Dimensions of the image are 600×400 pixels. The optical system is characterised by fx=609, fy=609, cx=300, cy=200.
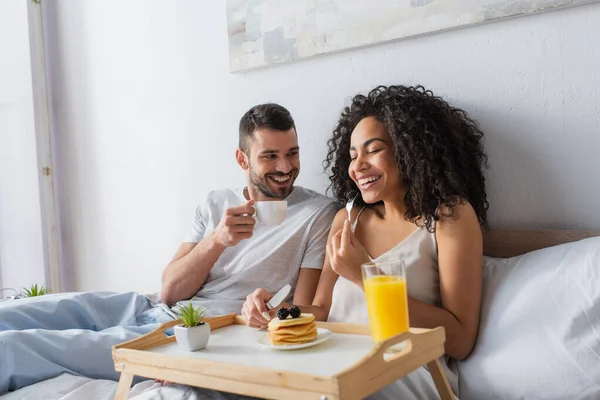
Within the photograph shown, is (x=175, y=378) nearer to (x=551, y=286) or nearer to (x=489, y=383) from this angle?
(x=489, y=383)

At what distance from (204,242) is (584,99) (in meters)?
1.15

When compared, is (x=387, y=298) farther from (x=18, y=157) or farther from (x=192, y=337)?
(x=18, y=157)

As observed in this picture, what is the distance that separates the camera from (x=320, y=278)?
176 centimetres

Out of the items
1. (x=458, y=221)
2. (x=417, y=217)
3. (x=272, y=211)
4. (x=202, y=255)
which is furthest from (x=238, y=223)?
(x=458, y=221)

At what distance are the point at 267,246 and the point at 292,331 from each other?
0.75m

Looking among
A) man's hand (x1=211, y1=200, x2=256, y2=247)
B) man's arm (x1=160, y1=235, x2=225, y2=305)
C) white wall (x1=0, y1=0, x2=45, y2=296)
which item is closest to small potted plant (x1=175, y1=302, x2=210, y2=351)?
man's hand (x1=211, y1=200, x2=256, y2=247)

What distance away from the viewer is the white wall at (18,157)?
→ 299 centimetres

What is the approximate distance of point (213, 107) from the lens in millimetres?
2451

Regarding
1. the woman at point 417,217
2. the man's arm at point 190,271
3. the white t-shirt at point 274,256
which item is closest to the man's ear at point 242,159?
the white t-shirt at point 274,256

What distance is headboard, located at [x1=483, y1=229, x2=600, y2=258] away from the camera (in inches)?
61.5

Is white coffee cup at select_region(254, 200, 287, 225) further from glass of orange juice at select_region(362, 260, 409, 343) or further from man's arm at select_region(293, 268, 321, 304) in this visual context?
glass of orange juice at select_region(362, 260, 409, 343)

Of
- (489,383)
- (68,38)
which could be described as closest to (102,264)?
(68,38)

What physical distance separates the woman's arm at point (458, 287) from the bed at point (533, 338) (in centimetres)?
4

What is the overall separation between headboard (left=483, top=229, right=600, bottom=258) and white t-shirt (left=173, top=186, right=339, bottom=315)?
497 millimetres
